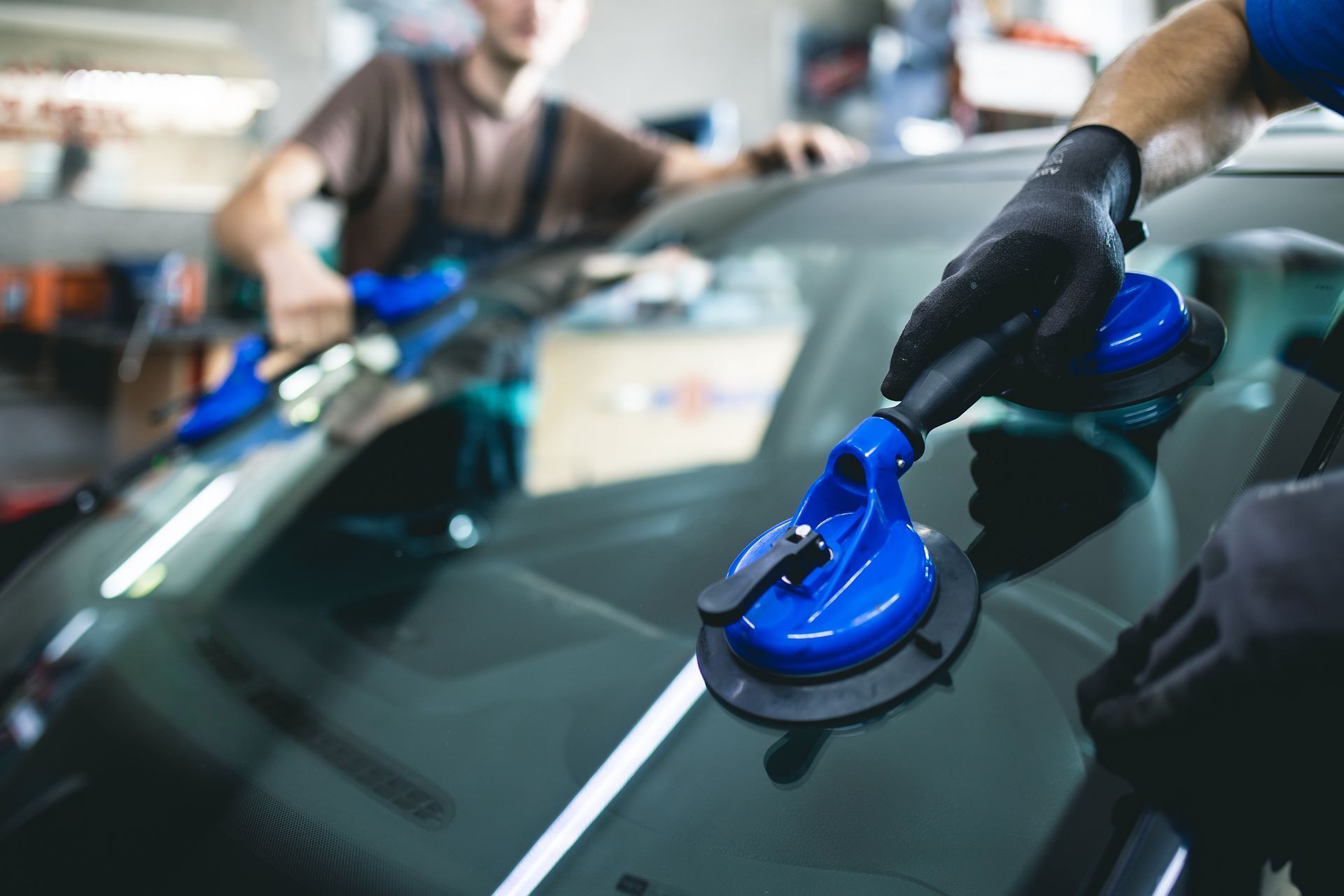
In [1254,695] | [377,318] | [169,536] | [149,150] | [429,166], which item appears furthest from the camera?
[149,150]

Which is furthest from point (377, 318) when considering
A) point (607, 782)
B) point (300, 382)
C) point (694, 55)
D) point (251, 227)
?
point (694, 55)

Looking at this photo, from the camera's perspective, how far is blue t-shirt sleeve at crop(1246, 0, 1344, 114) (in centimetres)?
62

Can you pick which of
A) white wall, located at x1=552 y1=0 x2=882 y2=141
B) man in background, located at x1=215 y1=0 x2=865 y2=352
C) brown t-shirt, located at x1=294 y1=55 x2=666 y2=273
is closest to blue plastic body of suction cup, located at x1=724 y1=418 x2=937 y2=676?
man in background, located at x1=215 y1=0 x2=865 y2=352

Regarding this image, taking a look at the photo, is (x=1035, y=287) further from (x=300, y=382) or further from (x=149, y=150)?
(x=149, y=150)

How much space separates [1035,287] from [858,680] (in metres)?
0.26

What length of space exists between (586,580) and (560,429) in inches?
19.9

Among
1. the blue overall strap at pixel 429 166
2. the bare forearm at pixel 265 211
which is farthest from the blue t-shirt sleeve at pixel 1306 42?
the blue overall strap at pixel 429 166

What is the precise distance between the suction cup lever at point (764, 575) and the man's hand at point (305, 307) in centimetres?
88

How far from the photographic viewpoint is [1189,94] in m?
0.69

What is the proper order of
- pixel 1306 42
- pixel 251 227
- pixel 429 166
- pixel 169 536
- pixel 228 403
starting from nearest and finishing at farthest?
pixel 1306 42 → pixel 169 536 → pixel 228 403 → pixel 251 227 → pixel 429 166

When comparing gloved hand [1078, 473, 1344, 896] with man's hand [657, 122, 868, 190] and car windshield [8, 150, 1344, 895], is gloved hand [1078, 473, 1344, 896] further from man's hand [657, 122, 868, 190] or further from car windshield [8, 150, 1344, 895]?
man's hand [657, 122, 868, 190]

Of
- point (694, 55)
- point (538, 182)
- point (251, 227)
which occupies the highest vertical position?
point (251, 227)

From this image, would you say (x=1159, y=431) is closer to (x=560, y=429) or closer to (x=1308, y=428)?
(x=1308, y=428)

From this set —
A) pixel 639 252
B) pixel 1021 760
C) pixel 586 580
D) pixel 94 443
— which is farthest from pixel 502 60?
pixel 94 443
